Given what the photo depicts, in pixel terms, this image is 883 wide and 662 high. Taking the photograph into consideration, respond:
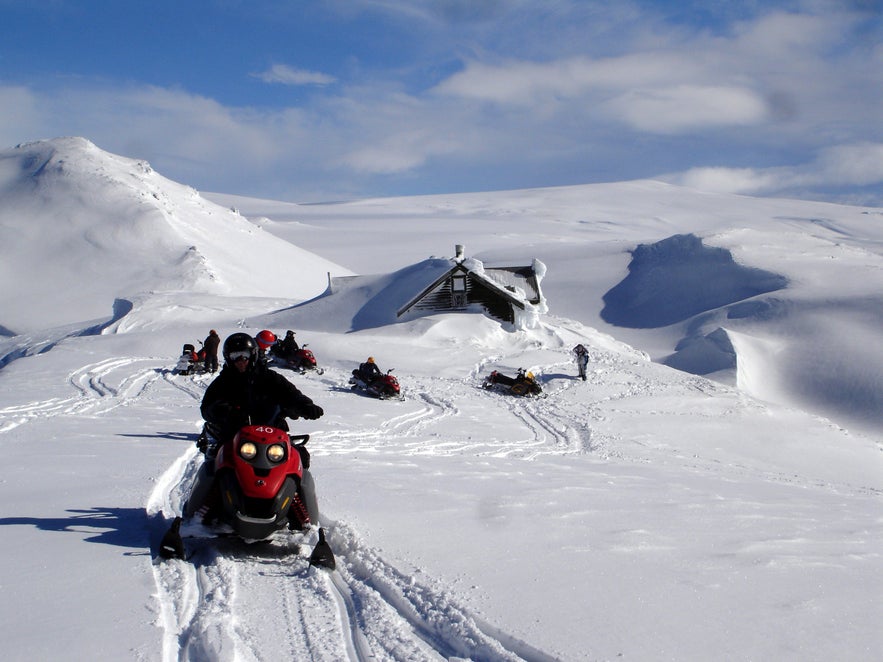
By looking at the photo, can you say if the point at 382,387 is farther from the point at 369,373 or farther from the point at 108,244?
the point at 108,244

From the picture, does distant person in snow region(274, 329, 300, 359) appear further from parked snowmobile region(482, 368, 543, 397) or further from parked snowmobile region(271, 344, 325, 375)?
parked snowmobile region(482, 368, 543, 397)

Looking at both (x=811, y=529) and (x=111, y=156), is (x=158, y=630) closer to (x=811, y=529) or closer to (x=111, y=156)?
(x=811, y=529)

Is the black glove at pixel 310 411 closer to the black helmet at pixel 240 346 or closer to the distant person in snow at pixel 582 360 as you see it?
the black helmet at pixel 240 346

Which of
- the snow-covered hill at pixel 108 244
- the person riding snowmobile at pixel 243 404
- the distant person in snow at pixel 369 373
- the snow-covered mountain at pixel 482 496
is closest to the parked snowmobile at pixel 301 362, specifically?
the snow-covered mountain at pixel 482 496

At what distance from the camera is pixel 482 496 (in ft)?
24.5

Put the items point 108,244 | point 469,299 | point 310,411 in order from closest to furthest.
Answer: point 310,411 < point 469,299 < point 108,244

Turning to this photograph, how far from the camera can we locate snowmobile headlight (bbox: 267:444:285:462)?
491 centimetres

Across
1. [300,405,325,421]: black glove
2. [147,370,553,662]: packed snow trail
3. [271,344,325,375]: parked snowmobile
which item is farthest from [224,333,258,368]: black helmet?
[271,344,325,375]: parked snowmobile

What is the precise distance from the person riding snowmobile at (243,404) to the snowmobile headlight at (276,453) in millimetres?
372

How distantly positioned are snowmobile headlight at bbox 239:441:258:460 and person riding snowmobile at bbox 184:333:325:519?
48 centimetres

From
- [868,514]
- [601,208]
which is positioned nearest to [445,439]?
[868,514]

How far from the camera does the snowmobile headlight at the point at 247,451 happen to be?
191 inches

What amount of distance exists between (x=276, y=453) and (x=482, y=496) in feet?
10.0

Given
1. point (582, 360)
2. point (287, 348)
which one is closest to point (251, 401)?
point (287, 348)
